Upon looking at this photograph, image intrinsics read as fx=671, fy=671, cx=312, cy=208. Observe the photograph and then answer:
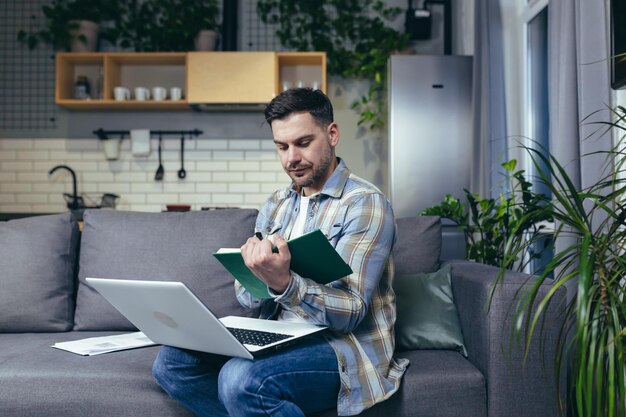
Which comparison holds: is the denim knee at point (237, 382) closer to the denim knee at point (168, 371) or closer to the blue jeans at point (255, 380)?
the blue jeans at point (255, 380)

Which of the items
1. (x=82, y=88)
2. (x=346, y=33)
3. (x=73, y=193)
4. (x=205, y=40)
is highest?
(x=346, y=33)

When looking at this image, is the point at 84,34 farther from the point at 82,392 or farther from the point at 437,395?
the point at 437,395

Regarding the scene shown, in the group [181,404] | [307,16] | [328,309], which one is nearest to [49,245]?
[181,404]

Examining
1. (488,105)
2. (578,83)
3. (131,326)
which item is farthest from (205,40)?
(578,83)

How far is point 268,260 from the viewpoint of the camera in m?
1.53

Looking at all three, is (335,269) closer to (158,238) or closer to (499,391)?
(499,391)

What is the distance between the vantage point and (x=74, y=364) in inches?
78.4

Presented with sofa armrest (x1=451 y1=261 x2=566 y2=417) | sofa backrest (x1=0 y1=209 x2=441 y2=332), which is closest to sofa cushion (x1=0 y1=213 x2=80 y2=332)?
sofa backrest (x1=0 y1=209 x2=441 y2=332)

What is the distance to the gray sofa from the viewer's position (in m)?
1.87

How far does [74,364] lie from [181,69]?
353cm

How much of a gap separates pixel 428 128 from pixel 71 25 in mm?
2674

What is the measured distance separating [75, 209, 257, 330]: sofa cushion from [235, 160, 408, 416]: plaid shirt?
1.33 feet

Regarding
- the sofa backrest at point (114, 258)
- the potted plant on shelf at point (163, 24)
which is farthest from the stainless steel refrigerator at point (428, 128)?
the sofa backrest at point (114, 258)

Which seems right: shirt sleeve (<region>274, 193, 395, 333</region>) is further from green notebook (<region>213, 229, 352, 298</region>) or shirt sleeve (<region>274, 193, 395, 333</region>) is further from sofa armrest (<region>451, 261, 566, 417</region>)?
sofa armrest (<region>451, 261, 566, 417</region>)
